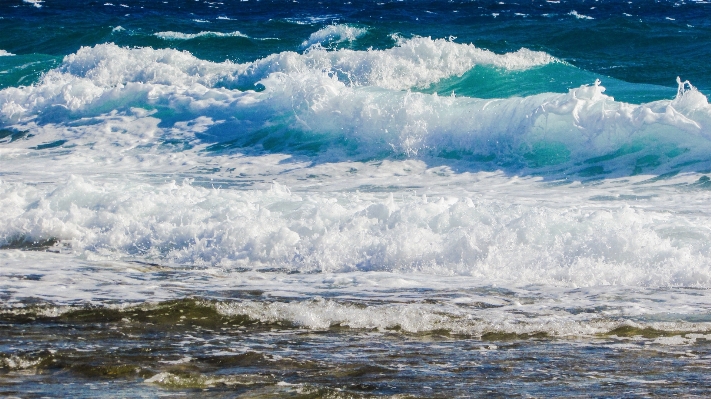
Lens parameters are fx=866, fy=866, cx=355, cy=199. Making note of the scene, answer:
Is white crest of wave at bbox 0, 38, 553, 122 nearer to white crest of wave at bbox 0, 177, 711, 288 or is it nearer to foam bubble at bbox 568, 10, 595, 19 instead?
foam bubble at bbox 568, 10, 595, 19

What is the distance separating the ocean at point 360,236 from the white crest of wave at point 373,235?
26 mm

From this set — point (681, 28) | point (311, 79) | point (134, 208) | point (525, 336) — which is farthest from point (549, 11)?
point (525, 336)

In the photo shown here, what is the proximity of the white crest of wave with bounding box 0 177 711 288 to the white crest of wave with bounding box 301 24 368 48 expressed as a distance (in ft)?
48.5

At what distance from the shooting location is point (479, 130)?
1204 cm

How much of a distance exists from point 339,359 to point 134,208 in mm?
4393

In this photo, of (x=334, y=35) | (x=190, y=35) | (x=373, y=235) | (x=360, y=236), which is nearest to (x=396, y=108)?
(x=373, y=235)

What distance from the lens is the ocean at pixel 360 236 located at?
457 cm

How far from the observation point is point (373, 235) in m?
7.61

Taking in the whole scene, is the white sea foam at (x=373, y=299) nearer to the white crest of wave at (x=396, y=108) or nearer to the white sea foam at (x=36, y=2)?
the white crest of wave at (x=396, y=108)

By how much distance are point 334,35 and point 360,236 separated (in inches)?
653

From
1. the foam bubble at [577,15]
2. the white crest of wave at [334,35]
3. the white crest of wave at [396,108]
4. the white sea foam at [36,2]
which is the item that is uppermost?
the white sea foam at [36,2]

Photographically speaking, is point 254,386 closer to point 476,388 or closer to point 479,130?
point 476,388

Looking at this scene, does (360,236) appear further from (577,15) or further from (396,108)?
(577,15)

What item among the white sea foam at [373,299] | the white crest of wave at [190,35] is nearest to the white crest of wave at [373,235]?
the white sea foam at [373,299]
